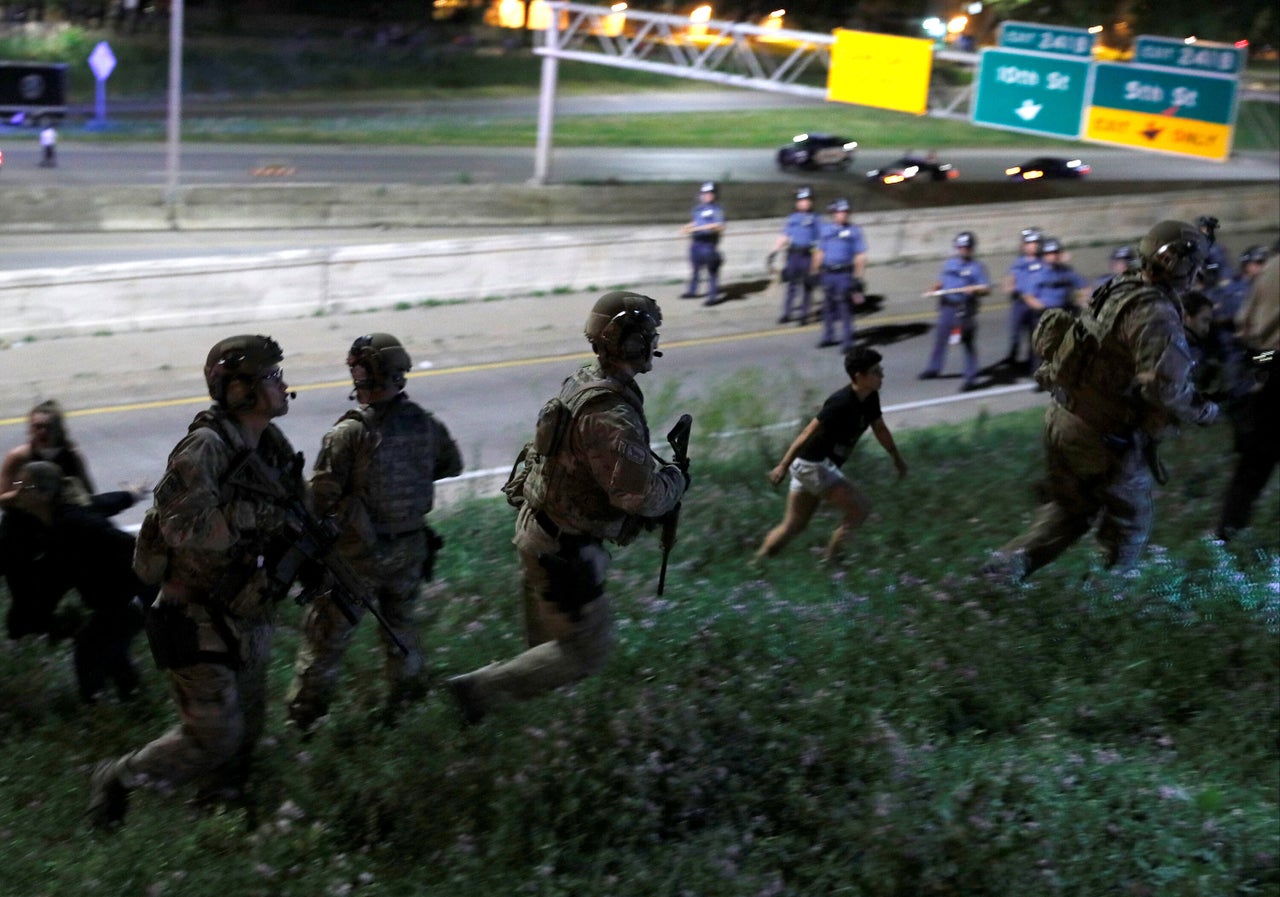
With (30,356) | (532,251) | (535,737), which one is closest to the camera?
(535,737)

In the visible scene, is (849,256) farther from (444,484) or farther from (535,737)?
(535,737)

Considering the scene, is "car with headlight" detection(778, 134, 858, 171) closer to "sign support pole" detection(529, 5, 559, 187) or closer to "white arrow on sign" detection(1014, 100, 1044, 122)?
"white arrow on sign" detection(1014, 100, 1044, 122)

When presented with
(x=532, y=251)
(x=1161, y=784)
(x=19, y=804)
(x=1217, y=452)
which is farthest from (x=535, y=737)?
(x=532, y=251)

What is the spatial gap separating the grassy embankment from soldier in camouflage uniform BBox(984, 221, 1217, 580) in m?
35.3

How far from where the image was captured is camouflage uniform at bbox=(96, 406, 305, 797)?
461cm

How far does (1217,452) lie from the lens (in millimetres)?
10844

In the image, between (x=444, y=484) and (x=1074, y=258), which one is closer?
(x=444, y=484)

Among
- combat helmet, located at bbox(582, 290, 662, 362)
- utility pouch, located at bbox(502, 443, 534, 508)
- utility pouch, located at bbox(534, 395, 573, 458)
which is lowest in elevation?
utility pouch, located at bbox(502, 443, 534, 508)

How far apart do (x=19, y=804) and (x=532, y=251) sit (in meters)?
14.2

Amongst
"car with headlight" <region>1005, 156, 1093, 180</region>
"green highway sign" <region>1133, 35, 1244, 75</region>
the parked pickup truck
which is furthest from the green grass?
"car with headlight" <region>1005, 156, 1093, 180</region>

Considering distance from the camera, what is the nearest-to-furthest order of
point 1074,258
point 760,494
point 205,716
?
point 205,716
point 760,494
point 1074,258

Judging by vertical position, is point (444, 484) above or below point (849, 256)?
below

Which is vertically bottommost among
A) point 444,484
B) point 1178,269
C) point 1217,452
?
point 444,484

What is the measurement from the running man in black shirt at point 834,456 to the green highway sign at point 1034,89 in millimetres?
17007
